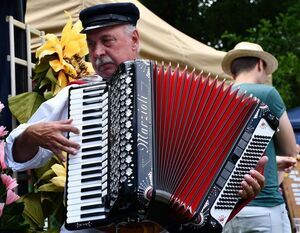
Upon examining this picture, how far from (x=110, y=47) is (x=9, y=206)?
0.86 metres

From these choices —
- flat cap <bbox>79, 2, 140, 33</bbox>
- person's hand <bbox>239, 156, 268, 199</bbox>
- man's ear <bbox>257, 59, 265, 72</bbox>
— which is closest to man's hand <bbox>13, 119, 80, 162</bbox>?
flat cap <bbox>79, 2, 140, 33</bbox>

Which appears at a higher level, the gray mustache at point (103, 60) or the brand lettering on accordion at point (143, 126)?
the gray mustache at point (103, 60)

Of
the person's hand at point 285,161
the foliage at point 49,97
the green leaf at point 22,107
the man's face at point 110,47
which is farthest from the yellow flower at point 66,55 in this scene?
the person's hand at point 285,161

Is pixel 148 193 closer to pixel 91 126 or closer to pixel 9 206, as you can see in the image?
pixel 91 126

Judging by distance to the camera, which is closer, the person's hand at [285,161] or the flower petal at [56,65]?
the flower petal at [56,65]

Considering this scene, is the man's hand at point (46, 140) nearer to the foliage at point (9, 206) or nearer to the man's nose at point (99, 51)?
the foliage at point (9, 206)

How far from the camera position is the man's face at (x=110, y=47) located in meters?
3.56

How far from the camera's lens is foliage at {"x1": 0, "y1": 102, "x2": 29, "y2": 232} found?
382 centimetres

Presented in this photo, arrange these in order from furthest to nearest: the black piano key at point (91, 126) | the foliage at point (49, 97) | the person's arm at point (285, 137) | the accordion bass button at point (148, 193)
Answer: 1. the person's arm at point (285, 137)
2. the foliage at point (49, 97)
3. the black piano key at point (91, 126)
4. the accordion bass button at point (148, 193)

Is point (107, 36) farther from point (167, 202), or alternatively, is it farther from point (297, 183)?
point (297, 183)

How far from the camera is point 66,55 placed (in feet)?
15.2

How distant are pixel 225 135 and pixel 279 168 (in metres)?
1.56

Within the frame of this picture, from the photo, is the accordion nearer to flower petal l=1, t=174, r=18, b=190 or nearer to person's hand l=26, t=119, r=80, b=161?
person's hand l=26, t=119, r=80, b=161

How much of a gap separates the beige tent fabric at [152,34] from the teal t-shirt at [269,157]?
4.48 feet
